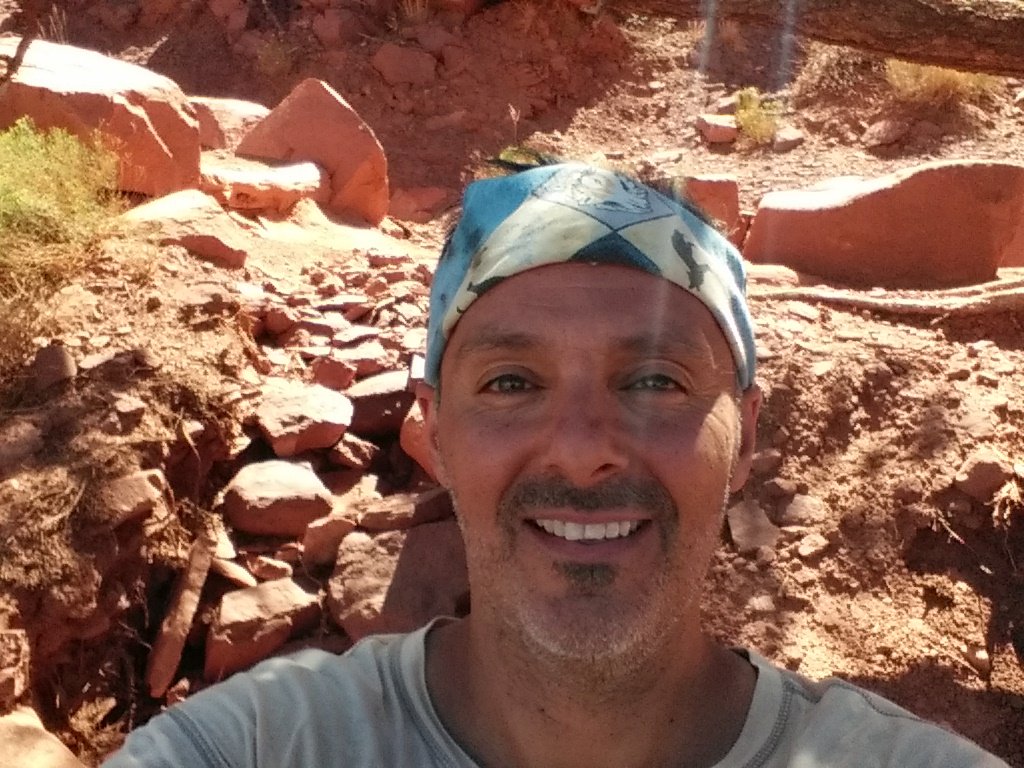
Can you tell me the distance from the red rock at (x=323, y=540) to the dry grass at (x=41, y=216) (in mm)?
1056

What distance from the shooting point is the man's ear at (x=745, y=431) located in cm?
175

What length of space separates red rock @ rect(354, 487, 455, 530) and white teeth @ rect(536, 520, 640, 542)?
1.70 meters

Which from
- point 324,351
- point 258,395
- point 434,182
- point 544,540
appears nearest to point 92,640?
point 258,395

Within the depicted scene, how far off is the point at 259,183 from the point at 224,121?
1.94 m

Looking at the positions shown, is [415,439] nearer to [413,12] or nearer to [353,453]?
[353,453]

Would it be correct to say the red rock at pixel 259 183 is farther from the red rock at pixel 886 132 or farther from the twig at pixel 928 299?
the red rock at pixel 886 132

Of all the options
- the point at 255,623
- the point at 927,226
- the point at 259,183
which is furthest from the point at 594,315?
the point at 259,183

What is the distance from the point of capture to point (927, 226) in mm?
4492

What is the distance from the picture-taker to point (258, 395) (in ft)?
11.7

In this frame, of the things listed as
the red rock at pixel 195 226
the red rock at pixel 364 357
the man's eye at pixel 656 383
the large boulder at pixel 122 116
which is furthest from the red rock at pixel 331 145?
the man's eye at pixel 656 383

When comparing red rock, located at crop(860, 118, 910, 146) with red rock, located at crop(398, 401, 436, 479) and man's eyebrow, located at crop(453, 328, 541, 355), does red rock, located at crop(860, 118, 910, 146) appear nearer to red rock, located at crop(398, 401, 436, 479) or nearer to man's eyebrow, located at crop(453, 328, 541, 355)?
red rock, located at crop(398, 401, 436, 479)

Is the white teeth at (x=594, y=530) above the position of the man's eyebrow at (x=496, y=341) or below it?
below

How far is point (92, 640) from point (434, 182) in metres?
5.84

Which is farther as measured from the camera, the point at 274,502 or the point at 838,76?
the point at 838,76
